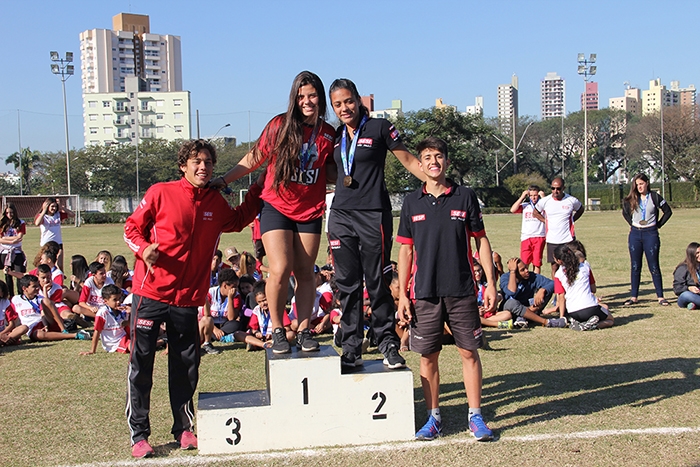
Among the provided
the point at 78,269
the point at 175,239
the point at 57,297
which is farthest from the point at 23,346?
the point at 175,239

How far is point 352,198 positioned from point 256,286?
4.20m

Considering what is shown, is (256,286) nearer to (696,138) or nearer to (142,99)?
(696,138)

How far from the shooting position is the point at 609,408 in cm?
556

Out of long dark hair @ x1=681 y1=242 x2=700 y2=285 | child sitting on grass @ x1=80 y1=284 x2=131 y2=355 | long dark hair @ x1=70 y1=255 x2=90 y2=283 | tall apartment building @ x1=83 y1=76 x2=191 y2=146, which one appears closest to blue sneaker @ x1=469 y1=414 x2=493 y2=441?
child sitting on grass @ x1=80 y1=284 x2=131 y2=355

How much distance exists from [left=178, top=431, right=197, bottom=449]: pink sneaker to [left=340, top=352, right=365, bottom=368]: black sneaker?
3.84ft

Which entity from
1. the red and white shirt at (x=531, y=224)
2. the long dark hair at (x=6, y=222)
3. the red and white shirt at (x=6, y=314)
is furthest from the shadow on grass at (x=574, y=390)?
the long dark hair at (x=6, y=222)

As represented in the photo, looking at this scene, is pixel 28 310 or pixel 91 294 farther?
pixel 91 294

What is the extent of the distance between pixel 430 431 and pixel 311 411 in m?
0.85

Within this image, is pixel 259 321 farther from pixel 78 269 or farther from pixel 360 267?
pixel 78 269

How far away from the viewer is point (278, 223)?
532cm


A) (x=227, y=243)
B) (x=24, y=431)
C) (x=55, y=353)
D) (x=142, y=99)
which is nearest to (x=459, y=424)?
(x=24, y=431)

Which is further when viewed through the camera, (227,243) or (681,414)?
(227,243)

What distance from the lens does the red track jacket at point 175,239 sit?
4.88 metres

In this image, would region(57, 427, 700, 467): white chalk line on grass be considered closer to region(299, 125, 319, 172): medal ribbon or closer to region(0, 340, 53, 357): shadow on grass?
region(299, 125, 319, 172): medal ribbon
